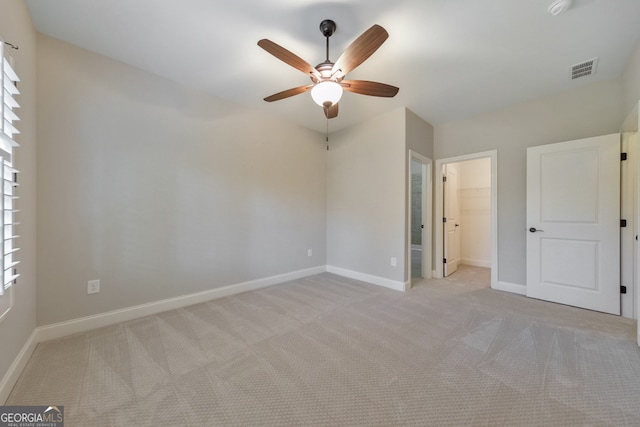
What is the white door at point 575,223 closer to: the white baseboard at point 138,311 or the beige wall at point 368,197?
the beige wall at point 368,197

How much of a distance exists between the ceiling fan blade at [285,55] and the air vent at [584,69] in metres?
2.72

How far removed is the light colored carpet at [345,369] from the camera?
1274mm

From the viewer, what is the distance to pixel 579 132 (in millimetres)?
2805

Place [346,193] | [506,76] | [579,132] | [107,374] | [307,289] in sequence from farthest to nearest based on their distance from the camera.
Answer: [346,193]
[307,289]
[579,132]
[506,76]
[107,374]

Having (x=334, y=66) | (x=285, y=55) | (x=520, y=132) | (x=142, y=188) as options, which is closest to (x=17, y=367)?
(x=142, y=188)

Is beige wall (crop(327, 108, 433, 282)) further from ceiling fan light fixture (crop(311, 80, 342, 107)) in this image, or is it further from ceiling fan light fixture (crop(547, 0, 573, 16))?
ceiling fan light fixture (crop(311, 80, 342, 107))

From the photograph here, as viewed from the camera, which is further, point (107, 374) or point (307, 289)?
point (307, 289)

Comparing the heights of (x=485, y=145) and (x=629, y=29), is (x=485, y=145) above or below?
below

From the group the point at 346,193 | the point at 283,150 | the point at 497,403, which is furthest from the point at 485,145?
the point at 497,403

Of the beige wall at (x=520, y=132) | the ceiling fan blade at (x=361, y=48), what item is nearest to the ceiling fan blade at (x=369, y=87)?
the ceiling fan blade at (x=361, y=48)

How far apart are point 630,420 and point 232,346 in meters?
2.43

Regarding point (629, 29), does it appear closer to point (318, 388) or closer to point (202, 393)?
point (318, 388)

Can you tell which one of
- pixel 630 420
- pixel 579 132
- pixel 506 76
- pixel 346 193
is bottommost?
pixel 630 420

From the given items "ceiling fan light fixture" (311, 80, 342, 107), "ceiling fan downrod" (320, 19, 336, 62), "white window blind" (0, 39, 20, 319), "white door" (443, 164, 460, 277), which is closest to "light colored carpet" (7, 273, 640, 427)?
"white window blind" (0, 39, 20, 319)
